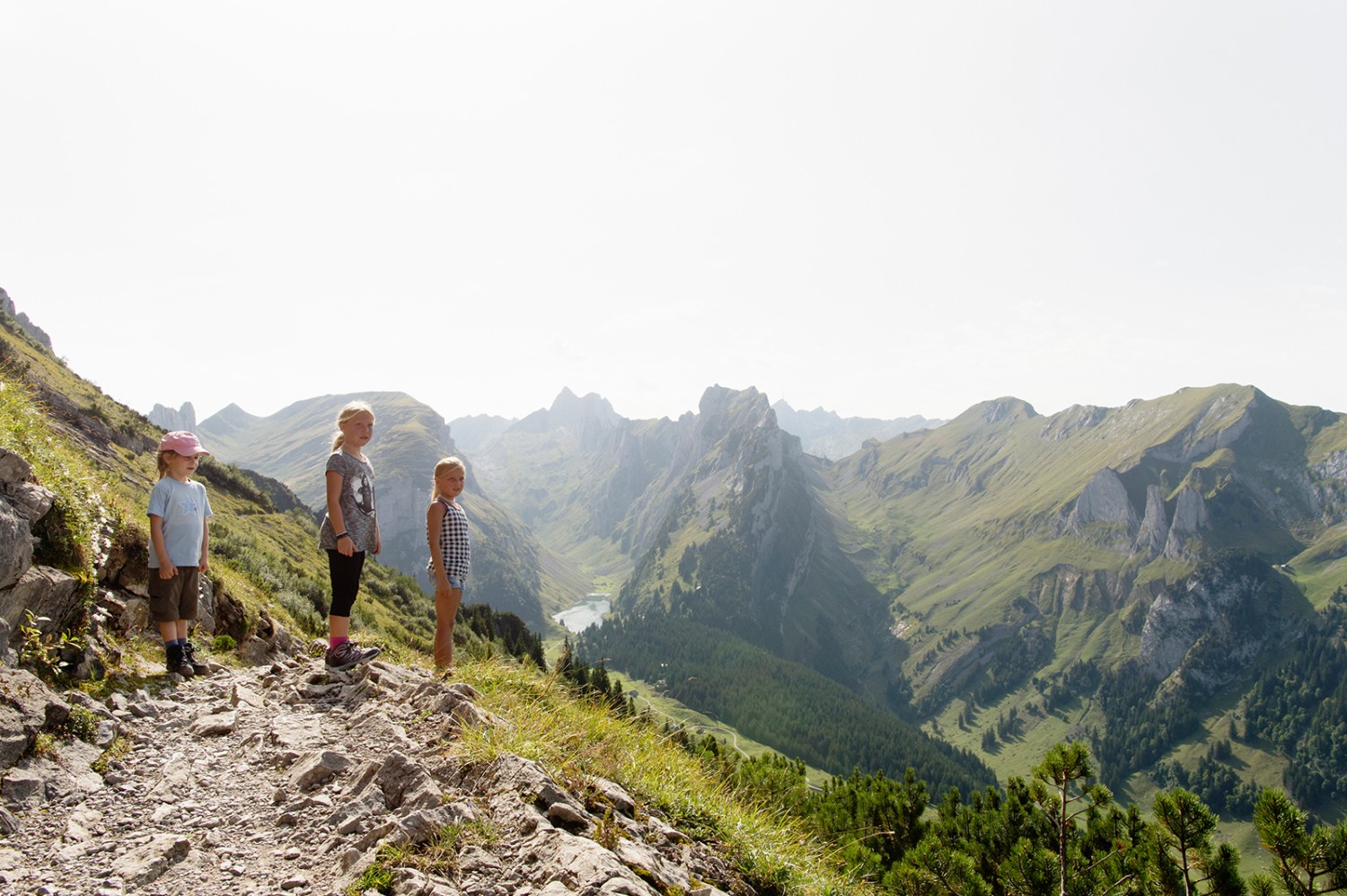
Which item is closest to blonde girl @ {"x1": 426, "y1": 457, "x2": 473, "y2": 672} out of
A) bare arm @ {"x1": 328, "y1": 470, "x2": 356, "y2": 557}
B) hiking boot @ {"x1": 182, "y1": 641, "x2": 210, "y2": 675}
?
bare arm @ {"x1": 328, "y1": 470, "x2": 356, "y2": 557}

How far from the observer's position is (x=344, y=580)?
1124 centimetres

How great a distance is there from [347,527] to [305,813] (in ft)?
18.9

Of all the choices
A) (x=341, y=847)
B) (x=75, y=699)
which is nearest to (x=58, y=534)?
(x=75, y=699)

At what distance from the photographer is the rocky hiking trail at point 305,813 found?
5375 millimetres

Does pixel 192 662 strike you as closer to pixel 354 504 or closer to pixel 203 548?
pixel 203 548

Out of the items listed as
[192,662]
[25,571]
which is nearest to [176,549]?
[192,662]

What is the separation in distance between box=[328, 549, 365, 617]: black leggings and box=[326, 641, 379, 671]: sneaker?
22.1 inches

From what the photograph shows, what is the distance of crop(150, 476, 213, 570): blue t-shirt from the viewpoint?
10477mm

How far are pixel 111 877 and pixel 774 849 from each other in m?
6.34

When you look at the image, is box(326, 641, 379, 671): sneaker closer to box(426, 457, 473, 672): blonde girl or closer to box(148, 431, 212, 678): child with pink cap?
box(426, 457, 473, 672): blonde girl

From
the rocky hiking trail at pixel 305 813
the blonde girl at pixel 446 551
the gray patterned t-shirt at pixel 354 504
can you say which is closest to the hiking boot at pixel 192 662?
the rocky hiking trail at pixel 305 813

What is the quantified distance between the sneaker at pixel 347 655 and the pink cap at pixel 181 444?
3977 millimetres

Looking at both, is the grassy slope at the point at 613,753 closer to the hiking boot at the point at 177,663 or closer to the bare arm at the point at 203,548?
the bare arm at the point at 203,548

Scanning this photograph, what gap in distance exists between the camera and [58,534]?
31.6 ft
